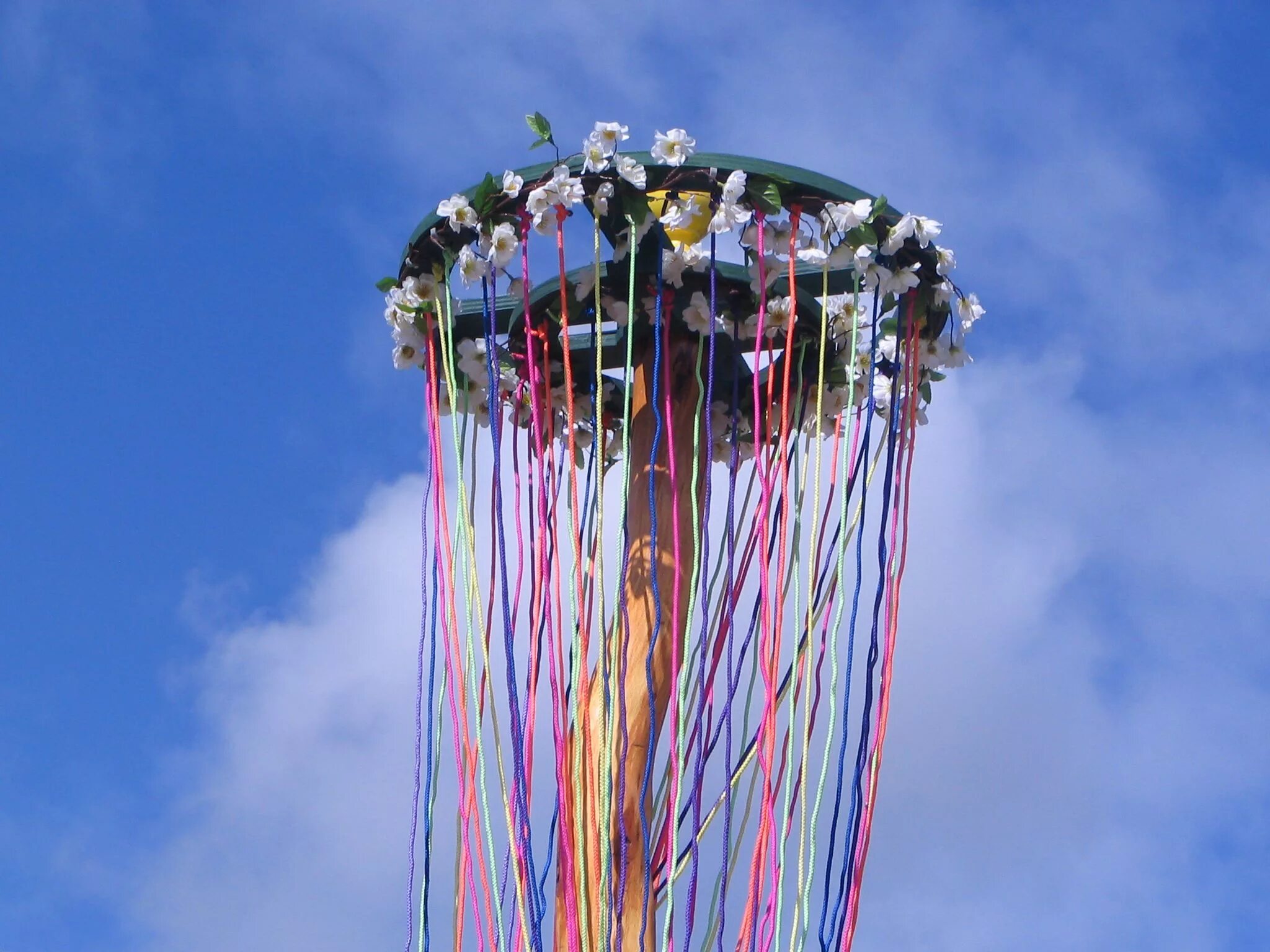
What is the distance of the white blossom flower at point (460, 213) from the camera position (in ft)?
19.1

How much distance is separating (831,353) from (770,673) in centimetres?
136

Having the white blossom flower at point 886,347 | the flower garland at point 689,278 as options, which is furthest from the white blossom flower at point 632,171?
the white blossom flower at point 886,347

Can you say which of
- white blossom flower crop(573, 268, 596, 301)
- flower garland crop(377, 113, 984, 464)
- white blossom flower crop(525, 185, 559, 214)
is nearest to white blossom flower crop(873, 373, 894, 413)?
flower garland crop(377, 113, 984, 464)

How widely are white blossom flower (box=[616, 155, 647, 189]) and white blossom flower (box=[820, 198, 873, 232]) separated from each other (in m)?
0.54

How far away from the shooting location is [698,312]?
604 centimetres

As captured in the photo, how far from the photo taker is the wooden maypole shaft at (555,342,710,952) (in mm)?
5383

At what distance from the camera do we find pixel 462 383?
6305 mm

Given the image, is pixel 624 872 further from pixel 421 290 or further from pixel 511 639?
pixel 421 290

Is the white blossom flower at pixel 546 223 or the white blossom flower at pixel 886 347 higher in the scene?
the white blossom flower at pixel 886 347

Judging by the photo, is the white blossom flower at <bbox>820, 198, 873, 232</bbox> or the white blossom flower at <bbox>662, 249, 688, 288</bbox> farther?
the white blossom flower at <bbox>662, 249, 688, 288</bbox>

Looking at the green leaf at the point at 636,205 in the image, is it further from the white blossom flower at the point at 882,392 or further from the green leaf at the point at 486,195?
the white blossom flower at the point at 882,392

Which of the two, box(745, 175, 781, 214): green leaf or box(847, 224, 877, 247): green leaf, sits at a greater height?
box(745, 175, 781, 214): green leaf

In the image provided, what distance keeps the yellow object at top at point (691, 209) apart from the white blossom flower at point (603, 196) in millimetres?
128

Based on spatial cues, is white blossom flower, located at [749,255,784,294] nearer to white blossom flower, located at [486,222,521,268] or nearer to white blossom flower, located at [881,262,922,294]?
white blossom flower, located at [881,262,922,294]
